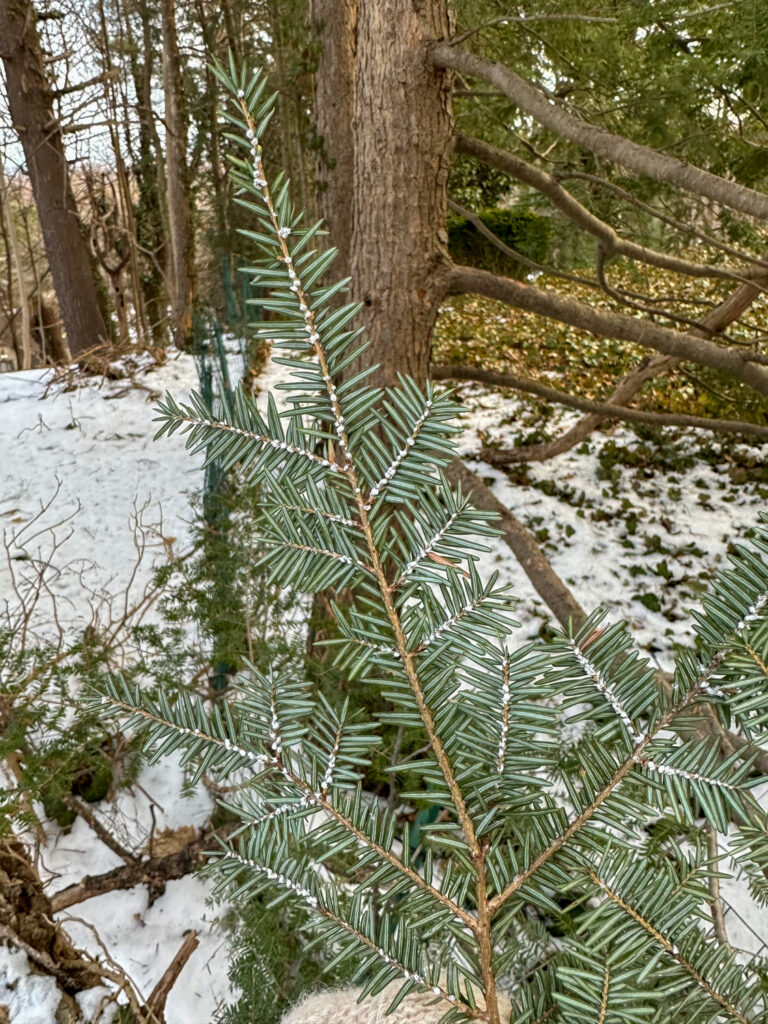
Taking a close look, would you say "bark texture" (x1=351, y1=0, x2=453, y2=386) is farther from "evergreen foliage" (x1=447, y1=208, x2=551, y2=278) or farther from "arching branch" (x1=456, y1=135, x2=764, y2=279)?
"evergreen foliage" (x1=447, y1=208, x2=551, y2=278)

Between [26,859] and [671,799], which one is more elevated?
[671,799]

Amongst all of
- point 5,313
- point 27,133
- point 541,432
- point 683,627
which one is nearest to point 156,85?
point 27,133

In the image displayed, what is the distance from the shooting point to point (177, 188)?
613 cm

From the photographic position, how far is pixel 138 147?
26.3ft

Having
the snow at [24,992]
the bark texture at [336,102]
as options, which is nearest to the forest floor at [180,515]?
the bark texture at [336,102]

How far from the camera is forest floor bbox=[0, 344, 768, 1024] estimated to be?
2.76 m

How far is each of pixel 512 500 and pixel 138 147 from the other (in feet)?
19.7

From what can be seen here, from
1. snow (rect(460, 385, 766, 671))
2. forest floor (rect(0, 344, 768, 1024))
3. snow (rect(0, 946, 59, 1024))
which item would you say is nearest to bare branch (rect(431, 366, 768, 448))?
forest floor (rect(0, 344, 768, 1024))

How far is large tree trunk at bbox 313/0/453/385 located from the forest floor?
1.21 m

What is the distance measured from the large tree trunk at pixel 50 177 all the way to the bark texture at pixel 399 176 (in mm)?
5306

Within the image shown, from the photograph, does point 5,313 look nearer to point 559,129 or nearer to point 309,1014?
point 559,129

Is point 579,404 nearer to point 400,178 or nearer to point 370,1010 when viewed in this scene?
point 400,178

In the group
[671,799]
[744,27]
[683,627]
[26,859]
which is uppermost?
[744,27]

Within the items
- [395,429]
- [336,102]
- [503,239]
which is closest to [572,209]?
[336,102]
